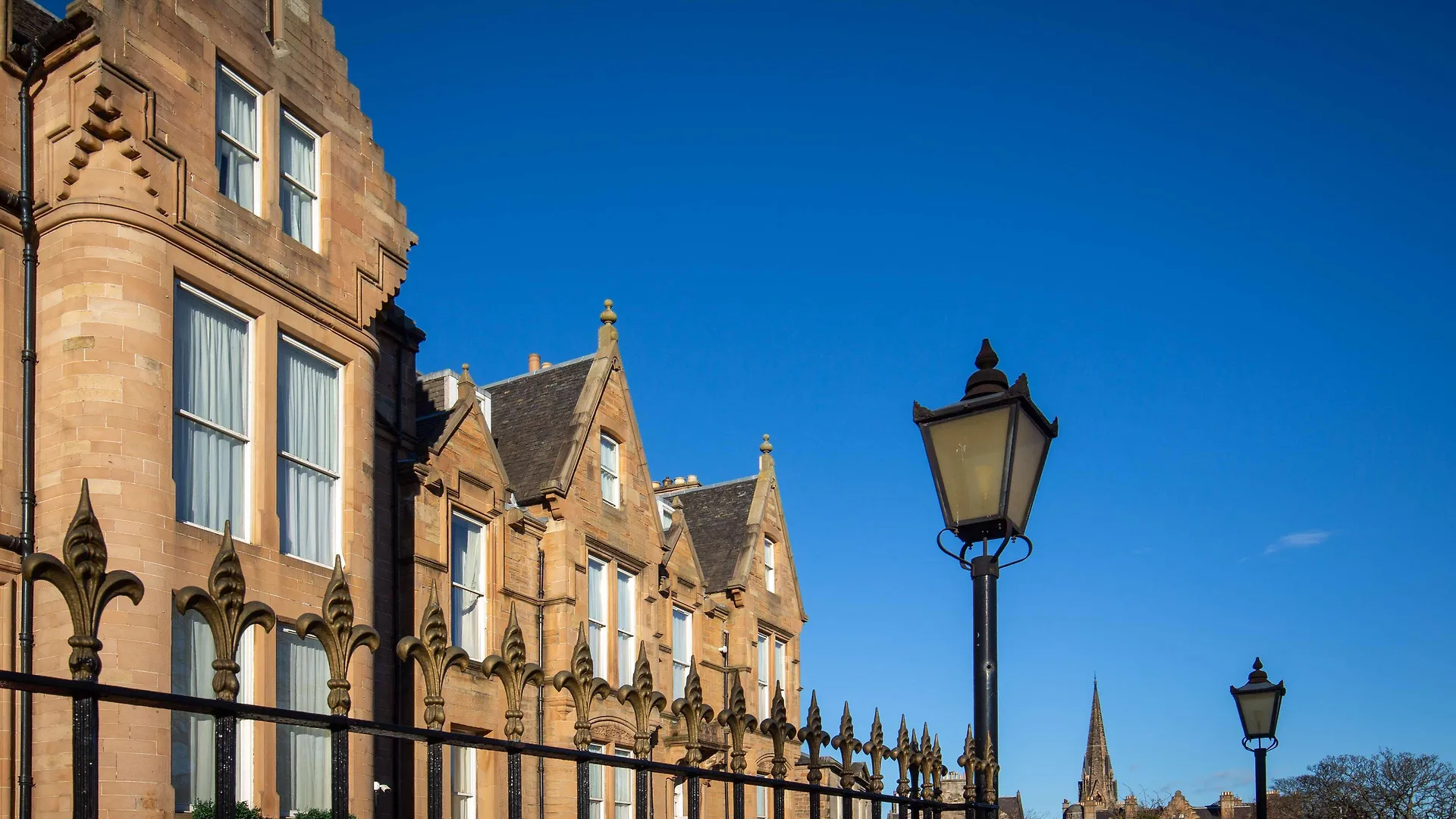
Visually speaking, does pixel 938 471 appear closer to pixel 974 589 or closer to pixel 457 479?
pixel 974 589

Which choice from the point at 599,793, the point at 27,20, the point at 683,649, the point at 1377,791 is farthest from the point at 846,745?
the point at 1377,791

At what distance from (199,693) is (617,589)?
14865 millimetres

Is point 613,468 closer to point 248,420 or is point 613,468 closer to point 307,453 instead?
point 307,453

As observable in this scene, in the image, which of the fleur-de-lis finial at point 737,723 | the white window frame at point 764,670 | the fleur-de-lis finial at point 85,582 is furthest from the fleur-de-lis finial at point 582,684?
the white window frame at point 764,670

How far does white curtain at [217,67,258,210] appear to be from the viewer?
1812 centimetres

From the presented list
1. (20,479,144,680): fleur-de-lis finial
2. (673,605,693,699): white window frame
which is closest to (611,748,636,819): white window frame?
(673,605,693,699): white window frame

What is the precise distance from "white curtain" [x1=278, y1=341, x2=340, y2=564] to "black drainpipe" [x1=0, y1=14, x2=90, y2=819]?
298cm

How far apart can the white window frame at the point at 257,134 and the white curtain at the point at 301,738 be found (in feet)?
17.4

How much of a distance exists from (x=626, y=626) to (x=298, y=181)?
14.4 meters

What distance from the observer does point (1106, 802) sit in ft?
575

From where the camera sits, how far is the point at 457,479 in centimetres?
2614

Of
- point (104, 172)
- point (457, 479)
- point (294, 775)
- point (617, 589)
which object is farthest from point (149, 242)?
point (617, 589)

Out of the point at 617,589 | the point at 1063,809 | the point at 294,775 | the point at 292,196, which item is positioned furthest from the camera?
the point at 1063,809

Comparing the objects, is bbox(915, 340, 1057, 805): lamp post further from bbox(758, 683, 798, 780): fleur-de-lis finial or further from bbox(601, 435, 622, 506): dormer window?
bbox(601, 435, 622, 506): dormer window
